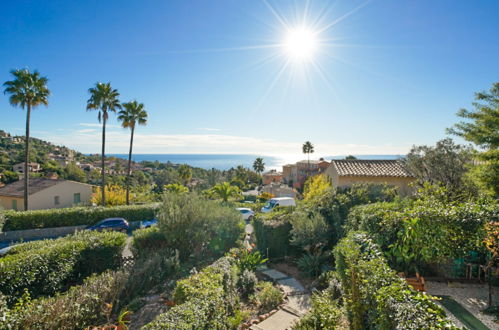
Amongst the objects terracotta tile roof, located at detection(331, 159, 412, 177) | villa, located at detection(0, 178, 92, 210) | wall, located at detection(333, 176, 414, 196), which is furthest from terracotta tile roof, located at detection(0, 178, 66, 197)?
wall, located at detection(333, 176, 414, 196)

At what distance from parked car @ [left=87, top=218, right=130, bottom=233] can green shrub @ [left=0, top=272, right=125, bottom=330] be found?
14309mm

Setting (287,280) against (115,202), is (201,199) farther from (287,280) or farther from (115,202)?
(115,202)

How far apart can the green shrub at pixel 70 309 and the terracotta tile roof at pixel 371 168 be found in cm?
1406

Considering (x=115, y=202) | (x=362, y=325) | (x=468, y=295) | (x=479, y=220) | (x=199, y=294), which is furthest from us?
(x=115, y=202)

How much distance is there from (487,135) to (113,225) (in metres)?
23.4

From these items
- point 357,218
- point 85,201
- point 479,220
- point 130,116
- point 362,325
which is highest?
point 130,116

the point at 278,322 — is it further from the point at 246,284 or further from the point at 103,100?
the point at 103,100

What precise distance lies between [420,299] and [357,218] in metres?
6.21

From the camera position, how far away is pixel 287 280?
9.49 meters

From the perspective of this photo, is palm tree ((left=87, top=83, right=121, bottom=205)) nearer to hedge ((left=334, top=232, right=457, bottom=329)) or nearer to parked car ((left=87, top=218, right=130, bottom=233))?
parked car ((left=87, top=218, right=130, bottom=233))

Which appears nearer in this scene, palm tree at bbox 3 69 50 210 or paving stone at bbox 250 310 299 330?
paving stone at bbox 250 310 299 330

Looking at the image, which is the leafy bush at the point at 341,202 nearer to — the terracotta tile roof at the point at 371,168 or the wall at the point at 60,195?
the terracotta tile roof at the point at 371,168

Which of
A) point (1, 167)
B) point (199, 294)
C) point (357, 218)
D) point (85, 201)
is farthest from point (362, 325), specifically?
point (1, 167)

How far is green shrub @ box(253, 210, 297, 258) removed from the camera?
471 inches
